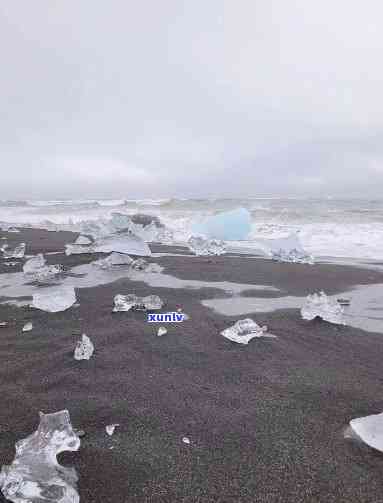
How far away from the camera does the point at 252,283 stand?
5.52 meters

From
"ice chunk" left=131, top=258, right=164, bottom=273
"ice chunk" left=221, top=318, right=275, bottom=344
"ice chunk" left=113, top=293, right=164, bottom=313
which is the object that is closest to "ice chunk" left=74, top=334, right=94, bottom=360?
"ice chunk" left=113, top=293, right=164, bottom=313

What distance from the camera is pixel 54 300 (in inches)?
154

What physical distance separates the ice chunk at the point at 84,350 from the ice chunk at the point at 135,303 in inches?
40.9

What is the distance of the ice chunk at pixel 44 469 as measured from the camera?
4.16ft

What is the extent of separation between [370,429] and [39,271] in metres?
5.17

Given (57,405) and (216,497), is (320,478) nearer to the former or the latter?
(216,497)

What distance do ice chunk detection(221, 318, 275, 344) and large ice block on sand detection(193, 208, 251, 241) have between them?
27.0ft

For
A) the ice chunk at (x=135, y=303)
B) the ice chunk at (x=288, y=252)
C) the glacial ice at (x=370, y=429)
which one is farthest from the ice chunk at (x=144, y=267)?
the glacial ice at (x=370, y=429)

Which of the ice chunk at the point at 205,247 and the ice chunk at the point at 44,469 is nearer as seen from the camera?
the ice chunk at the point at 44,469

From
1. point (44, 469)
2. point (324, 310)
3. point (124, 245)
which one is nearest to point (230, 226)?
point (124, 245)

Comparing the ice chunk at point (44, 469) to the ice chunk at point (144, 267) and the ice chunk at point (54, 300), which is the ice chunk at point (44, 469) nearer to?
the ice chunk at point (54, 300)

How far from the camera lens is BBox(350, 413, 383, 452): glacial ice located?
1.64m

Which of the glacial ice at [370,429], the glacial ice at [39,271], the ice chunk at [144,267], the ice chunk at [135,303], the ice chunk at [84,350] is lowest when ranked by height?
the ice chunk at [144,267]

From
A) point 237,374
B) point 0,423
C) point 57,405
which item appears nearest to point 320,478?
point 237,374
